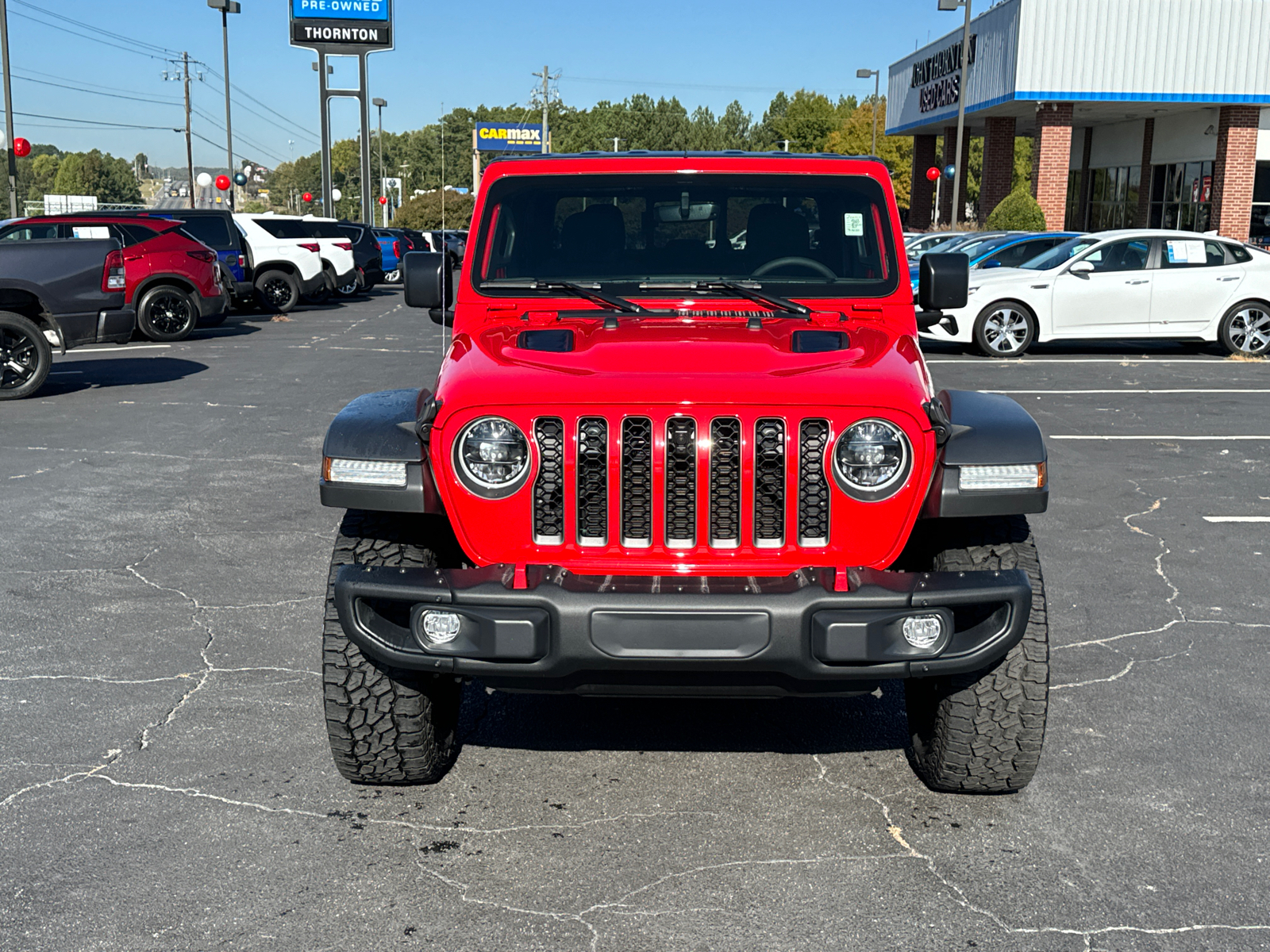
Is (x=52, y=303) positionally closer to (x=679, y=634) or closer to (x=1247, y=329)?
(x=679, y=634)

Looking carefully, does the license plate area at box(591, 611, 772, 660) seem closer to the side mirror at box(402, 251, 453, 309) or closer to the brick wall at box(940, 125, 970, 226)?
the side mirror at box(402, 251, 453, 309)

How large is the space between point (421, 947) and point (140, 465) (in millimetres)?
6870

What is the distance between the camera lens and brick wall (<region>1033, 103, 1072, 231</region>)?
3459cm

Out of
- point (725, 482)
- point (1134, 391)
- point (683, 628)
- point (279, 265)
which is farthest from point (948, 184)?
point (683, 628)

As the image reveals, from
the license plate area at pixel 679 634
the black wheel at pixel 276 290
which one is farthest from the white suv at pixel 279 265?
the license plate area at pixel 679 634

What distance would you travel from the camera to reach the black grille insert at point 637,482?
3.57 meters

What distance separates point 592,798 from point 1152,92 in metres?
33.9

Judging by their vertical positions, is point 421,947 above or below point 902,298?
below

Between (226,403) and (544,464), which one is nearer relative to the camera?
(544,464)

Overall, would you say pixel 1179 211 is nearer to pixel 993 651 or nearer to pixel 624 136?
pixel 993 651

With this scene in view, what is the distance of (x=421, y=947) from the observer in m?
3.19

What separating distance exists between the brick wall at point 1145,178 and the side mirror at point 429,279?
121ft

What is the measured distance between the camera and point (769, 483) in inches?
142

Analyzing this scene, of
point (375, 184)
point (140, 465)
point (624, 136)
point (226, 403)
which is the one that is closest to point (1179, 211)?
point (226, 403)
